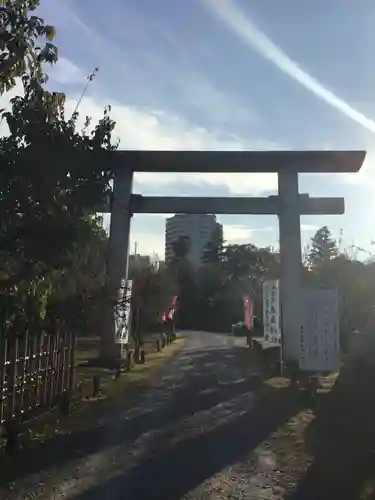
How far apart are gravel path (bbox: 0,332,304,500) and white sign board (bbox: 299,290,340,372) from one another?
1808mm

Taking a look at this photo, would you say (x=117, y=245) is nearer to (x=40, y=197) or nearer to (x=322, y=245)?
(x=40, y=197)

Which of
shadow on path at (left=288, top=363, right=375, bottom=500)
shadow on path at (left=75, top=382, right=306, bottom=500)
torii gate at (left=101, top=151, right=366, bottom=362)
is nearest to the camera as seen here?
shadow on path at (left=75, top=382, right=306, bottom=500)

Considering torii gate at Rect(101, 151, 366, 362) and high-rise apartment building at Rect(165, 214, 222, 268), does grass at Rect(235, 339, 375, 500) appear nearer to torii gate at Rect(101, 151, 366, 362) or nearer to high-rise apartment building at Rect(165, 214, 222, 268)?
torii gate at Rect(101, 151, 366, 362)

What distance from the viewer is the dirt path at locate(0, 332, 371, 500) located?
6.29 metres

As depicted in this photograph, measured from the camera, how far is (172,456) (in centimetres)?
769

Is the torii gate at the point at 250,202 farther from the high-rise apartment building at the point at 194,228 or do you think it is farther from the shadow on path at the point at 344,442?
the high-rise apartment building at the point at 194,228

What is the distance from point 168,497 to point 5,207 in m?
4.12

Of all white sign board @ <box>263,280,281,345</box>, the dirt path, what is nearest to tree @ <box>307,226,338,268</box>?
white sign board @ <box>263,280,281,345</box>

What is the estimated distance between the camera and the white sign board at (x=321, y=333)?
44.5 feet

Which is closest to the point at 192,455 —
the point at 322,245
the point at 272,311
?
the point at 272,311

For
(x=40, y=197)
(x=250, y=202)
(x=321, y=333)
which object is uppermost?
(x=250, y=202)

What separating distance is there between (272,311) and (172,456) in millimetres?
10411

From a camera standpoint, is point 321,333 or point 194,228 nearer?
point 321,333

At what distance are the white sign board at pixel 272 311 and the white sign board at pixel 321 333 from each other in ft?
9.38
